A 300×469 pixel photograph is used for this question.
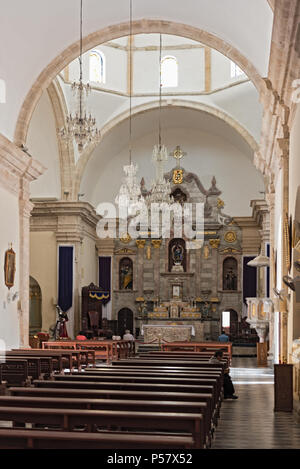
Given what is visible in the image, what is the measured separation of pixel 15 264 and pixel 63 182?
28.0 ft

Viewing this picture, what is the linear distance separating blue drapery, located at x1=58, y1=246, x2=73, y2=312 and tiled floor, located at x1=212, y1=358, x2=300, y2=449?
1152 centimetres

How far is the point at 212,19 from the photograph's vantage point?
48.9ft

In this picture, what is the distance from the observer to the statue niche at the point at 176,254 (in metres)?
27.2

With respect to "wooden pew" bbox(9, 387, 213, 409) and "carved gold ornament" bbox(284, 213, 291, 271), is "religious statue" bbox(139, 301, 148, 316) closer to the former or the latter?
"carved gold ornament" bbox(284, 213, 291, 271)

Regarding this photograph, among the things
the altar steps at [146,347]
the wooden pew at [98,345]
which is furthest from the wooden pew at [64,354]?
the altar steps at [146,347]

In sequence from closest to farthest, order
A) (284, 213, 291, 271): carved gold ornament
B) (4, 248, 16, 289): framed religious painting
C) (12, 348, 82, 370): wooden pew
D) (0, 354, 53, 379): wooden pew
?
(284, 213, 291, 271): carved gold ornament, (0, 354, 53, 379): wooden pew, (12, 348, 82, 370): wooden pew, (4, 248, 16, 289): framed religious painting

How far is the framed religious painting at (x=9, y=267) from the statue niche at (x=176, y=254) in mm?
12135

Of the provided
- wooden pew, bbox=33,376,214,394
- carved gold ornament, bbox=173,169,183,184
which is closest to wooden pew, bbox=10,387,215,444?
wooden pew, bbox=33,376,214,394

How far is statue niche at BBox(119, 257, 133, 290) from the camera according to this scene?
89.9 feet

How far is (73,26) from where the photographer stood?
15.3 m

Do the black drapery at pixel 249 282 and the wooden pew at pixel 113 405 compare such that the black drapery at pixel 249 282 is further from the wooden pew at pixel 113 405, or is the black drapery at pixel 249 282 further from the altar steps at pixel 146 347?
the wooden pew at pixel 113 405

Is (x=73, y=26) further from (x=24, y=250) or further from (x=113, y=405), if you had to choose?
(x=113, y=405)
